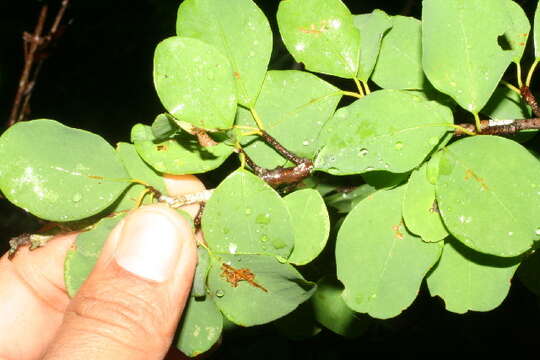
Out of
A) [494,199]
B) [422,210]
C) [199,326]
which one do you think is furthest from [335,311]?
[494,199]

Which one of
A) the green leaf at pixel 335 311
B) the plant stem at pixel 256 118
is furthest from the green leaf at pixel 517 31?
the green leaf at pixel 335 311

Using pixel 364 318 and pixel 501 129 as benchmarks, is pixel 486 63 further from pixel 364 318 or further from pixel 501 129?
pixel 364 318

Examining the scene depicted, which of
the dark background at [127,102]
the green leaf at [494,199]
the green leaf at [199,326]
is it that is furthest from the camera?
the dark background at [127,102]

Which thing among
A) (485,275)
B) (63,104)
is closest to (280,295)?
(485,275)

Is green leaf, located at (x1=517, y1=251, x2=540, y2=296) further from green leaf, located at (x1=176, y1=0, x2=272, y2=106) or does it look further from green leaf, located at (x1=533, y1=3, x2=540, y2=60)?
green leaf, located at (x1=176, y1=0, x2=272, y2=106)

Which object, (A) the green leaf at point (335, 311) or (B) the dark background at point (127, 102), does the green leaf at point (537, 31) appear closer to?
(A) the green leaf at point (335, 311)

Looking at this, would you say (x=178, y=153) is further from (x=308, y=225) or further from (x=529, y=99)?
(x=529, y=99)
